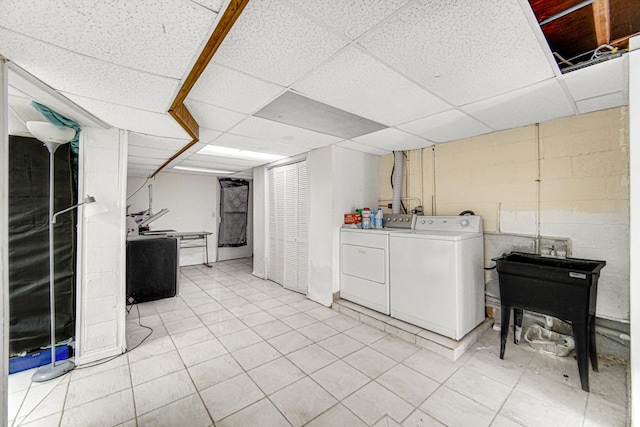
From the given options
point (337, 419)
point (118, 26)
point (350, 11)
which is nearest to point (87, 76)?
point (118, 26)

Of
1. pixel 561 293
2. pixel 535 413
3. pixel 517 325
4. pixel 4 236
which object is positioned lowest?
pixel 535 413

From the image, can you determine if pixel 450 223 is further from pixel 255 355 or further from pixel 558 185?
pixel 255 355

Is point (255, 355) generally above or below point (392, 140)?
below

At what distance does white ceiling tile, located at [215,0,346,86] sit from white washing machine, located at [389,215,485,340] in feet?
6.67

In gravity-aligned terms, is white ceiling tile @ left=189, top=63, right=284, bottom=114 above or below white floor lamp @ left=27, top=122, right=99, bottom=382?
above

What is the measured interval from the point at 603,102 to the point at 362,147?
7.66 feet

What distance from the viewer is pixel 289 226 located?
4.47 m

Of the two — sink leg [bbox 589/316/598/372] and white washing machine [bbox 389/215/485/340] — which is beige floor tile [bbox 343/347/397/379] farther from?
sink leg [bbox 589/316/598/372]

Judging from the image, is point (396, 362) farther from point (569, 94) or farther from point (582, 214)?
point (569, 94)

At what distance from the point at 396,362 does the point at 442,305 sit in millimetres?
739

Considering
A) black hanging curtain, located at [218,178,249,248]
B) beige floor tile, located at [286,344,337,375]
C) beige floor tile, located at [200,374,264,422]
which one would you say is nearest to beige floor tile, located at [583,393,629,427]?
beige floor tile, located at [286,344,337,375]

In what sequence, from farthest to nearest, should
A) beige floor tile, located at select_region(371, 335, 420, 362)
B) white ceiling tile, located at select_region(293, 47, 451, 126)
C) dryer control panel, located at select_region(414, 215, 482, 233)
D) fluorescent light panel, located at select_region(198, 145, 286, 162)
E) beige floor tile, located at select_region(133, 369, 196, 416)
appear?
1. fluorescent light panel, located at select_region(198, 145, 286, 162)
2. dryer control panel, located at select_region(414, 215, 482, 233)
3. beige floor tile, located at select_region(371, 335, 420, 362)
4. beige floor tile, located at select_region(133, 369, 196, 416)
5. white ceiling tile, located at select_region(293, 47, 451, 126)

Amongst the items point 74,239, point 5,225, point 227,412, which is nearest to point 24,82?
point 5,225

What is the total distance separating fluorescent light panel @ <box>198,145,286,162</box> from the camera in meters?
3.72
